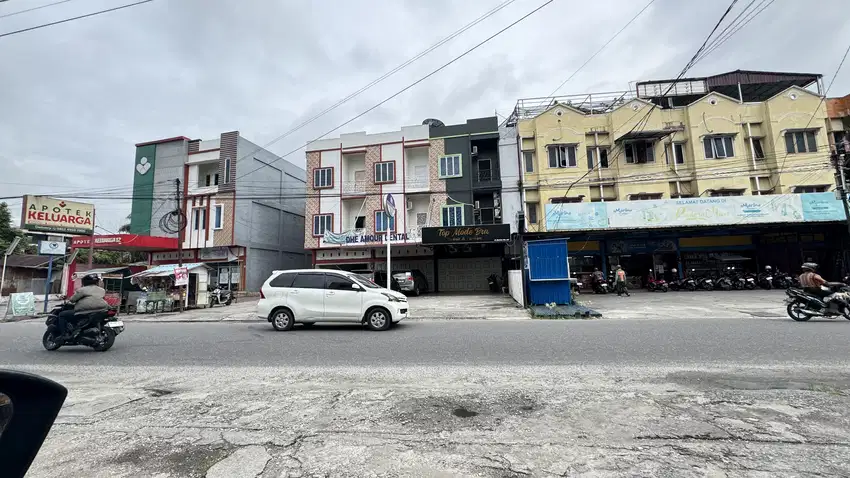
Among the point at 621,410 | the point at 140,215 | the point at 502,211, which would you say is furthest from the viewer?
the point at 140,215

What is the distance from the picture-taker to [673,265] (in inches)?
920

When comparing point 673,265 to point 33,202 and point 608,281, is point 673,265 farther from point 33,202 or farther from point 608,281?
point 33,202

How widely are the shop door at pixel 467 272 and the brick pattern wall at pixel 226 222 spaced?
1486 cm

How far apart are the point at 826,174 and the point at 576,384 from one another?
28409mm

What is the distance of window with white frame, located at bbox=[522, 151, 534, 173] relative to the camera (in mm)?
25000

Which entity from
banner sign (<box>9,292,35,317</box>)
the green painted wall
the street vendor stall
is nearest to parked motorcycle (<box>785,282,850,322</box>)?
the street vendor stall

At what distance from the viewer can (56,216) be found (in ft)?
66.2

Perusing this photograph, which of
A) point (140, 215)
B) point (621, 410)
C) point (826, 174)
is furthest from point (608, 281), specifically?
point (140, 215)

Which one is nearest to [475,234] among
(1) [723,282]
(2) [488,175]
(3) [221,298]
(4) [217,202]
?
(2) [488,175]

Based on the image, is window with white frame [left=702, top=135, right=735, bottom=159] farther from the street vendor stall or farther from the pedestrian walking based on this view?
the street vendor stall

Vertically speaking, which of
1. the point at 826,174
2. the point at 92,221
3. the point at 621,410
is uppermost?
the point at 826,174

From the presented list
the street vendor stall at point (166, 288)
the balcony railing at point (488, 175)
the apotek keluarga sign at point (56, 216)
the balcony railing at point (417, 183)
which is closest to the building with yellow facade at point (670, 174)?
the balcony railing at point (488, 175)

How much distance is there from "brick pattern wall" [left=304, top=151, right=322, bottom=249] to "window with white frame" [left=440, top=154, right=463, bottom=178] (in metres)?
8.76

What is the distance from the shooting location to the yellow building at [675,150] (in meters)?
23.2
